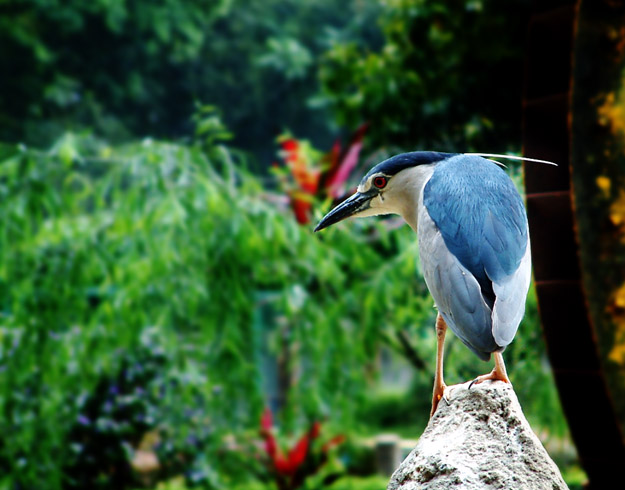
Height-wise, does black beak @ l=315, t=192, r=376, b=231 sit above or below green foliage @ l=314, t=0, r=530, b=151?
below

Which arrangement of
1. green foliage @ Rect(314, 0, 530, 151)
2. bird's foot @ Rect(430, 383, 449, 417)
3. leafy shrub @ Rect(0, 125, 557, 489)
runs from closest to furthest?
bird's foot @ Rect(430, 383, 449, 417)
leafy shrub @ Rect(0, 125, 557, 489)
green foliage @ Rect(314, 0, 530, 151)

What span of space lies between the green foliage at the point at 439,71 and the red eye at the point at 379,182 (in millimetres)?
2938

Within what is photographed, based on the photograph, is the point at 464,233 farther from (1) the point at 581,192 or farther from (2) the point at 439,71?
(2) the point at 439,71

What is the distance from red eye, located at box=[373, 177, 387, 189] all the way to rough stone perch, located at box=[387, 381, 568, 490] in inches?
13.7

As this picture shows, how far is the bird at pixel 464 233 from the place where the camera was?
3.64ft

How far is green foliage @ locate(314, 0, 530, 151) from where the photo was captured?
446 centimetres

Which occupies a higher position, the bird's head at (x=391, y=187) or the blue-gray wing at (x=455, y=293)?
the bird's head at (x=391, y=187)

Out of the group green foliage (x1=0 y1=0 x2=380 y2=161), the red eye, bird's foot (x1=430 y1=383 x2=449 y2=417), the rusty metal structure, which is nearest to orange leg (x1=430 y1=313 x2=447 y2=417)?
bird's foot (x1=430 y1=383 x2=449 y2=417)

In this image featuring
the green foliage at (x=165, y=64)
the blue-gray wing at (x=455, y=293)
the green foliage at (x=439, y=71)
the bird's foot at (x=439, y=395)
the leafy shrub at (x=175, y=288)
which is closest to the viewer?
the blue-gray wing at (x=455, y=293)

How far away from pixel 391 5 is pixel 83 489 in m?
3.42

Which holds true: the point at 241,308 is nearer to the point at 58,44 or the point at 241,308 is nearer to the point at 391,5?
the point at 391,5

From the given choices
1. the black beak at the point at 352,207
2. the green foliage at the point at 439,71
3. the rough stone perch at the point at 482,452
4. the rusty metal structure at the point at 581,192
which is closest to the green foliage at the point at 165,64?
the green foliage at the point at 439,71

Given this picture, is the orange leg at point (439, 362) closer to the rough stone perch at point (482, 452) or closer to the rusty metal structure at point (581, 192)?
the rough stone perch at point (482, 452)

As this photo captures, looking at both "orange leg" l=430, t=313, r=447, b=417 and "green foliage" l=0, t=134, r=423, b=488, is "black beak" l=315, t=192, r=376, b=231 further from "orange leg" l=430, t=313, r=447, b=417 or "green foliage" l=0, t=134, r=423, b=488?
"green foliage" l=0, t=134, r=423, b=488
